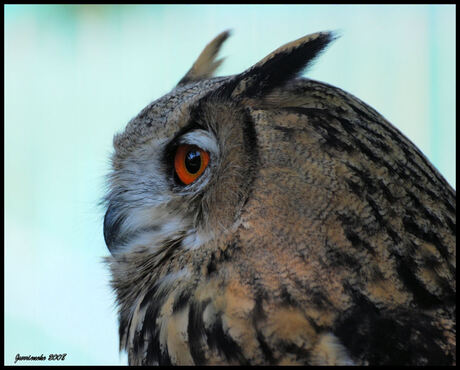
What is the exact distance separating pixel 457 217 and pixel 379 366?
1.61 feet

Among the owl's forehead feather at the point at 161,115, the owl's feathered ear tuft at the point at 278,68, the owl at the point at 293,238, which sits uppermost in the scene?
the owl's feathered ear tuft at the point at 278,68

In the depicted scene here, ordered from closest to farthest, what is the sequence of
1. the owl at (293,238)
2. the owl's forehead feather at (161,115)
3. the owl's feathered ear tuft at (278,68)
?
1. the owl at (293,238)
2. the owl's feathered ear tuft at (278,68)
3. the owl's forehead feather at (161,115)

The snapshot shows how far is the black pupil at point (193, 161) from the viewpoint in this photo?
5.18 feet

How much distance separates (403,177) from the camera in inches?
54.2

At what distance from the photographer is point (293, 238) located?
4.27ft

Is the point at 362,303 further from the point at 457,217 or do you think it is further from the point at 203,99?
the point at 203,99

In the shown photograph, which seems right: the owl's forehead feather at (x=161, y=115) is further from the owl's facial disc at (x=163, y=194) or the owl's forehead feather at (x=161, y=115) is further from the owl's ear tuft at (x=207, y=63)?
the owl's ear tuft at (x=207, y=63)

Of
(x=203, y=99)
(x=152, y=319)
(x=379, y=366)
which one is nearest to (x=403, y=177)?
(x=379, y=366)

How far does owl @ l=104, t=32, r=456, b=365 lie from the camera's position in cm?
122

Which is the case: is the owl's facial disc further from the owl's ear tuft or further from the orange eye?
the owl's ear tuft

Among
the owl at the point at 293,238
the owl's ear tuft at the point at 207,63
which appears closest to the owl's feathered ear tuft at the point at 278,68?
the owl at the point at 293,238

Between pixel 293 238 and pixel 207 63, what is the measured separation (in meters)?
1.09

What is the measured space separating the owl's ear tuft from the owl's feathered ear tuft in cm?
56

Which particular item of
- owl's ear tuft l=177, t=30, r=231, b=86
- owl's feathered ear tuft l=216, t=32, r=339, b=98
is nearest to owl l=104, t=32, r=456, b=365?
owl's feathered ear tuft l=216, t=32, r=339, b=98
